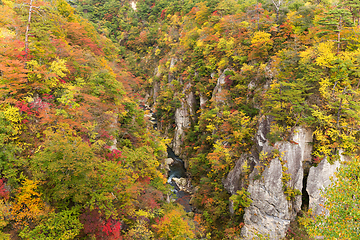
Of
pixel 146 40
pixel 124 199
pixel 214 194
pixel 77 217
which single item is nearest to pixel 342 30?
pixel 214 194

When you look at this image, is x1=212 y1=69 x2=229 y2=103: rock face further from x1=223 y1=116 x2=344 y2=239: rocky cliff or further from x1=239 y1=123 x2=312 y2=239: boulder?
x1=239 y1=123 x2=312 y2=239: boulder

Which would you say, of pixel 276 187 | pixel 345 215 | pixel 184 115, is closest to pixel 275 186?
pixel 276 187

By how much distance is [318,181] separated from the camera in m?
13.0

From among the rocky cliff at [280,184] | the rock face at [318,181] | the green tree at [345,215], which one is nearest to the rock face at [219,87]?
the rocky cliff at [280,184]

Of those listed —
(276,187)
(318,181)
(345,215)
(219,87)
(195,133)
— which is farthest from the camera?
(195,133)

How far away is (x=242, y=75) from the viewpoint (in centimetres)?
2144

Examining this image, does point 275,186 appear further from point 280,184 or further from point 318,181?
point 318,181

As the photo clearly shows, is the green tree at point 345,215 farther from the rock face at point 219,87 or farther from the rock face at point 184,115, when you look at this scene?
the rock face at point 184,115

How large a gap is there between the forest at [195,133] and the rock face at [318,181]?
0.55 ft

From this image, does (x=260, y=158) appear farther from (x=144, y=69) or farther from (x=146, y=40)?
(x=146, y=40)

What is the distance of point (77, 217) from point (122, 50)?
2229 inches

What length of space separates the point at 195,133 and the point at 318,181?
57.3 feet

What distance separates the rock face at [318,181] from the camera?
1269 centimetres

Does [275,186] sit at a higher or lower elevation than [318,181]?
lower
